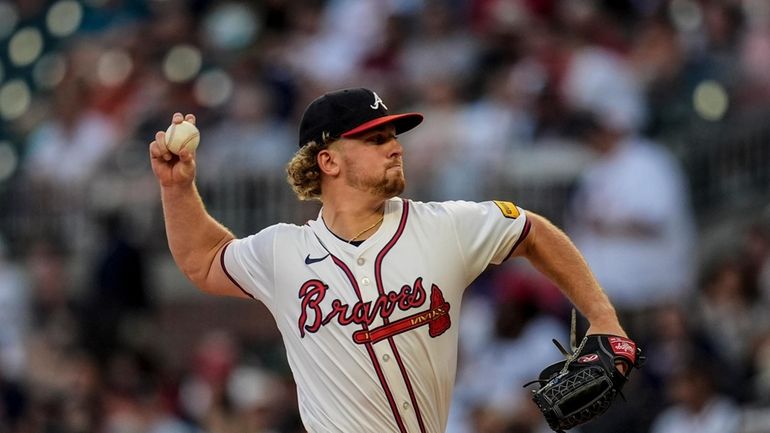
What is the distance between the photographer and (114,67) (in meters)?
14.0

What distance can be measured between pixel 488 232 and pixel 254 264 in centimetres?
83

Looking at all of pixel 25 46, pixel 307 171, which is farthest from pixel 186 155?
pixel 25 46

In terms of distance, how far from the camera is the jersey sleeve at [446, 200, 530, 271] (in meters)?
5.59

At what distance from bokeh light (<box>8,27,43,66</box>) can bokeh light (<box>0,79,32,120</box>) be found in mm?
263

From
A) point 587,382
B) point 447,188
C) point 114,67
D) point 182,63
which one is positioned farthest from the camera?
point 114,67

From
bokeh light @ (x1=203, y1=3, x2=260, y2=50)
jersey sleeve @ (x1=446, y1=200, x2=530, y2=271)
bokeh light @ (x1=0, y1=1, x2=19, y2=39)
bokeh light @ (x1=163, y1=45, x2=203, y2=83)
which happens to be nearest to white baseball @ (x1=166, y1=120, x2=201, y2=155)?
jersey sleeve @ (x1=446, y1=200, x2=530, y2=271)

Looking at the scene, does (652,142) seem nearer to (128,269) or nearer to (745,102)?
(745,102)

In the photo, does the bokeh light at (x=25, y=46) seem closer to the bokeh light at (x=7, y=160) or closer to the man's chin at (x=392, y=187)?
the bokeh light at (x=7, y=160)

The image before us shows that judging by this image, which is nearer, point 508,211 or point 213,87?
point 508,211

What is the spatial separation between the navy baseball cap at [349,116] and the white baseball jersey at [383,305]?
0.34 metres

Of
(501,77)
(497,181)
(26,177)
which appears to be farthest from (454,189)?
(26,177)

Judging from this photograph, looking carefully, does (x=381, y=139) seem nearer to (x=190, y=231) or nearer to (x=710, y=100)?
(x=190, y=231)

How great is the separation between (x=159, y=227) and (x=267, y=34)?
7.08ft

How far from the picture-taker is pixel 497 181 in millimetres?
11023
